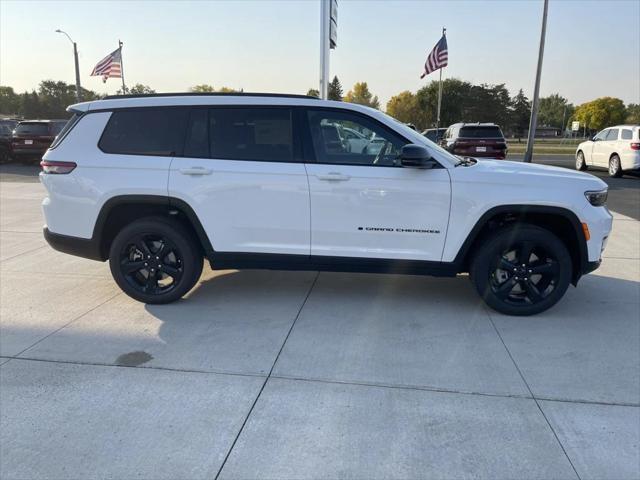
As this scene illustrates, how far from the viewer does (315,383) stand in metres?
3.24

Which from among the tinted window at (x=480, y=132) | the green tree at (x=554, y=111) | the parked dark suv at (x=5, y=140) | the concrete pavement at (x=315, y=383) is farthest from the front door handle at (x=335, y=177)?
the green tree at (x=554, y=111)

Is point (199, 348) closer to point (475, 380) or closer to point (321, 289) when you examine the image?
point (321, 289)

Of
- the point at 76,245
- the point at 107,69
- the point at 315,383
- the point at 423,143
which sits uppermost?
the point at 107,69

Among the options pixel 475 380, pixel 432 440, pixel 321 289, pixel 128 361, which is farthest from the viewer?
pixel 321 289

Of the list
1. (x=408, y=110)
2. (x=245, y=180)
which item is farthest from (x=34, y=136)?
(x=408, y=110)

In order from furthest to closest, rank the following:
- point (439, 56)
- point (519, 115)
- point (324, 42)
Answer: point (519, 115), point (439, 56), point (324, 42)

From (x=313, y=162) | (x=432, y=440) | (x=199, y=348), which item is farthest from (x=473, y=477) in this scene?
(x=313, y=162)

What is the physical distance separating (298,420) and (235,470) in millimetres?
515

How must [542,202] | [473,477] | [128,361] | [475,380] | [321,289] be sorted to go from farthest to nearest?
[321,289] → [542,202] → [128,361] → [475,380] → [473,477]

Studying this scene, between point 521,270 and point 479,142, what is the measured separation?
12953 mm

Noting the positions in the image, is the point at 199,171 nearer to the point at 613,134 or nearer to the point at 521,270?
the point at 521,270

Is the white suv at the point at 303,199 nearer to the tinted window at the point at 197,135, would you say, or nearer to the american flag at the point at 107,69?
the tinted window at the point at 197,135

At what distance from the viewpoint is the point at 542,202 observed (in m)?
4.07

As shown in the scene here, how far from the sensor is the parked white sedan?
14813mm
